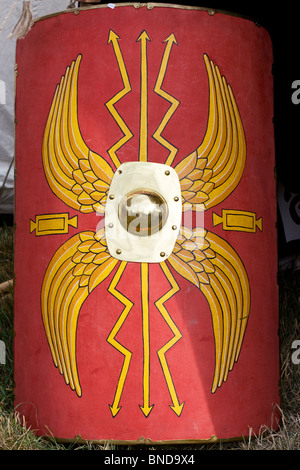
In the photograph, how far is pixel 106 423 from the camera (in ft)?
4.50

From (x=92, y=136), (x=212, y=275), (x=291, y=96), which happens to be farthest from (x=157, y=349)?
(x=291, y=96)

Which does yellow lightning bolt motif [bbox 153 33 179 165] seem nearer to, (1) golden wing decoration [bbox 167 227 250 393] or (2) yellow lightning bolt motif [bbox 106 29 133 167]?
(2) yellow lightning bolt motif [bbox 106 29 133 167]

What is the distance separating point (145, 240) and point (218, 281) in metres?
0.18

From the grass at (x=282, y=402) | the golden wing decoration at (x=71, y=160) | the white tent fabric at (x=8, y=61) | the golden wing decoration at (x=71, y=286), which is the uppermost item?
the white tent fabric at (x=8, y=61)

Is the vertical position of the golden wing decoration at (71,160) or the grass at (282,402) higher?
the golden wing decoration at (71,160)

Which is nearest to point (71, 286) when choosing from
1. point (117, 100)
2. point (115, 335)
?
point (115, 335)

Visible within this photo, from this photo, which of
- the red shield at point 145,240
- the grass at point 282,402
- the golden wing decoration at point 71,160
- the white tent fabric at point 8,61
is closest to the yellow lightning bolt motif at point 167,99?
the red shield at point 145,240

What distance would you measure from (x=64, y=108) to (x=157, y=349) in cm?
55

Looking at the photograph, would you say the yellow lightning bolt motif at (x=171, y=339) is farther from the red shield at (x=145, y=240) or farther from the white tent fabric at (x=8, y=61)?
the white tent fabric at (x=8, y=61)

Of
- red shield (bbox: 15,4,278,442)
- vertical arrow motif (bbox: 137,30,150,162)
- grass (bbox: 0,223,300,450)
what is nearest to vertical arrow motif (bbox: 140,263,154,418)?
red shield (bbox: 15,4,278,442)

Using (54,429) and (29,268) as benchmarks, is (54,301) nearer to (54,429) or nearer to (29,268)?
(29,268)

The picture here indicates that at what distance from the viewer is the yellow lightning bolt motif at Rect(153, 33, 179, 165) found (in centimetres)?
142

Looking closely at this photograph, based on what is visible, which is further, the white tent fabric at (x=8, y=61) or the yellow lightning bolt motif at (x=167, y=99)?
the white tent fabric at (x=8, y=61)

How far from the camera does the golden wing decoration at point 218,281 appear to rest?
1404 mm
